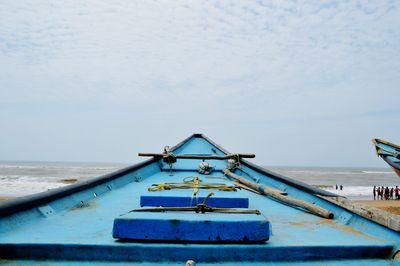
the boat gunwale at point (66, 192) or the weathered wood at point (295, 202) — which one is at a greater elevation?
the boat gunwale at point (66, 192)

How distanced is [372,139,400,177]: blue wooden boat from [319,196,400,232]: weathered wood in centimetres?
1151

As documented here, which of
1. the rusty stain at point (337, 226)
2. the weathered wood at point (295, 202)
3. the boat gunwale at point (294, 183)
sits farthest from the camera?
the boat gunwale at point (294, 183)

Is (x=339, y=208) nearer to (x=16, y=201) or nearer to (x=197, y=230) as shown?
(x=197, y=230)

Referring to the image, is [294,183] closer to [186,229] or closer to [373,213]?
[373,213]

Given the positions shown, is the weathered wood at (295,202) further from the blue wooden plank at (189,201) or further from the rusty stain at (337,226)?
the blue wooden plank at (189,201)

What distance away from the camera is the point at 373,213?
2.09 metres

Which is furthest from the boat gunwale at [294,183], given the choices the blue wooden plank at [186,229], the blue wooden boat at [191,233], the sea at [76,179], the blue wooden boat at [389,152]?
the sea at [76,179]

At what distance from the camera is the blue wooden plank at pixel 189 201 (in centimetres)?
227

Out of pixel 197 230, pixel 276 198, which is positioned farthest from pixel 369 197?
pixel 197 230

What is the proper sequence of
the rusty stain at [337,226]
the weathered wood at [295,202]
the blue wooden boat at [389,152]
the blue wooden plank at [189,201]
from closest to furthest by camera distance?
the rusty stain at [337,226] → the blue wooden plank at [189,201] → the weathered wood at [295,202] → the blue wooden boat at [389,152]

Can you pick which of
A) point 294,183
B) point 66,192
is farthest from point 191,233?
point 294,183

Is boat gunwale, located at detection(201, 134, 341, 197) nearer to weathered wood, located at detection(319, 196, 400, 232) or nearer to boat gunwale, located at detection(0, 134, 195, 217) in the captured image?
weathered wood, located at detection(319, 196, 400, 232)

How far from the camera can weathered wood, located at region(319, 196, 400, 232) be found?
1.86m

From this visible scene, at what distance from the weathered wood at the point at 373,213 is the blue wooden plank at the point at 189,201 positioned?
76 centimetres
